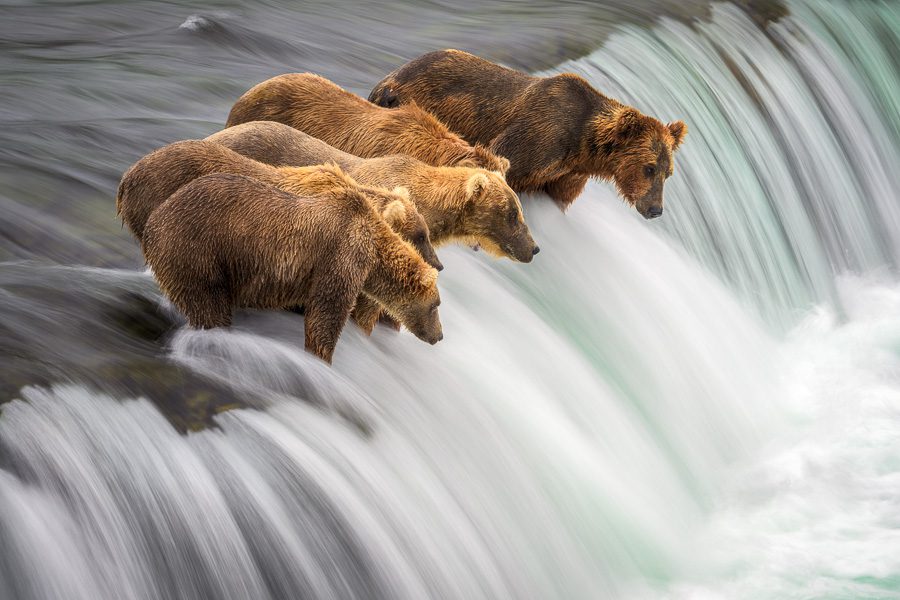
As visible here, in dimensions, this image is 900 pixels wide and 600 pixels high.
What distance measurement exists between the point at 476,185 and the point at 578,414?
1.37 meters

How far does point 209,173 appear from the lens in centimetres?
513

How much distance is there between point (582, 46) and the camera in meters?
10.2

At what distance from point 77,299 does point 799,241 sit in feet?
20.7

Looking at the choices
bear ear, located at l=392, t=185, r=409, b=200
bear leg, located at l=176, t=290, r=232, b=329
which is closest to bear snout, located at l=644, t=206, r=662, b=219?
bear ear, located at l=392, t=185, r=409, b=200

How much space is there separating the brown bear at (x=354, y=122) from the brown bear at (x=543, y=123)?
0.47 meters

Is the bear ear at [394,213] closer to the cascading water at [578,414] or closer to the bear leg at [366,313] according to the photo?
the bear leg at [366,313]

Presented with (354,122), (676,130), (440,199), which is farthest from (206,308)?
(676,130)

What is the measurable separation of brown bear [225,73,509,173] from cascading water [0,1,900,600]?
604 millimetres

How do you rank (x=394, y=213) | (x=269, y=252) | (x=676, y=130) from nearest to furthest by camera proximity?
(x=269, y=252), (x=394, y=213), (x=676, y=130)

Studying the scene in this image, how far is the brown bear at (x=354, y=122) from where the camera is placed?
Result: 6.51m

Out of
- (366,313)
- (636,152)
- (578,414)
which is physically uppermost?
(636,152)

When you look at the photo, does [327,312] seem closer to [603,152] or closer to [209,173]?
[209,173]

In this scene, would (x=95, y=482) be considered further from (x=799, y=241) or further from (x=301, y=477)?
(x=799, y=241)

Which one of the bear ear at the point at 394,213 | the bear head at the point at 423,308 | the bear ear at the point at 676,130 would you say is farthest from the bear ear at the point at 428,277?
the bear ear at the point at 676,130
